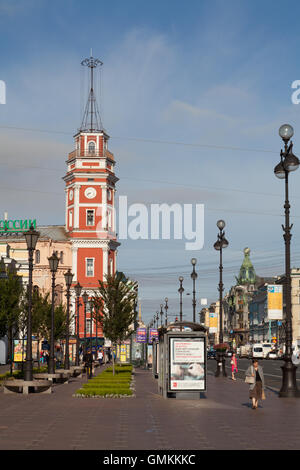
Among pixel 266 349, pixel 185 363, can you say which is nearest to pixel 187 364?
pixel 185 363

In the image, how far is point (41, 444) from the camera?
13.7 meters

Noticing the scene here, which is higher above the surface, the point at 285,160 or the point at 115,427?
the point at 285,160

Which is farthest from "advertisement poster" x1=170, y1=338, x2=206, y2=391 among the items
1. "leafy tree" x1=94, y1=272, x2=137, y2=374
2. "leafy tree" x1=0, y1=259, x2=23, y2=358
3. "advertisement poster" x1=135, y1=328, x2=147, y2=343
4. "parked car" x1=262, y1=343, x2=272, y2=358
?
"parked car" x1=262, y1=343, x2=272, y2=358

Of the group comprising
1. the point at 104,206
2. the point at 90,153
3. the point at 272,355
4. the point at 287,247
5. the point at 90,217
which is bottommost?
the point at 272,355

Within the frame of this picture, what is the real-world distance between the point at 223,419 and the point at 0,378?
22.3 metres

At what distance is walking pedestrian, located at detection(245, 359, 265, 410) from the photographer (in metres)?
22.6

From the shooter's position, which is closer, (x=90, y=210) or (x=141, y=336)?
(x=141, y=336)

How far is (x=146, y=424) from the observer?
1780 centimetres

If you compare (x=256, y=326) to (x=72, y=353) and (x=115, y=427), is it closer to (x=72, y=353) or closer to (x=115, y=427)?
(x=72, y=353)

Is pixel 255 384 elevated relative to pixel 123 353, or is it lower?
elevated

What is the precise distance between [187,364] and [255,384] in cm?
531

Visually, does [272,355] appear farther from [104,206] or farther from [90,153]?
[90,153]

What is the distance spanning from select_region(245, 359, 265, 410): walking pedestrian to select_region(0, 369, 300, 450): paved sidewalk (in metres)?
0.37
